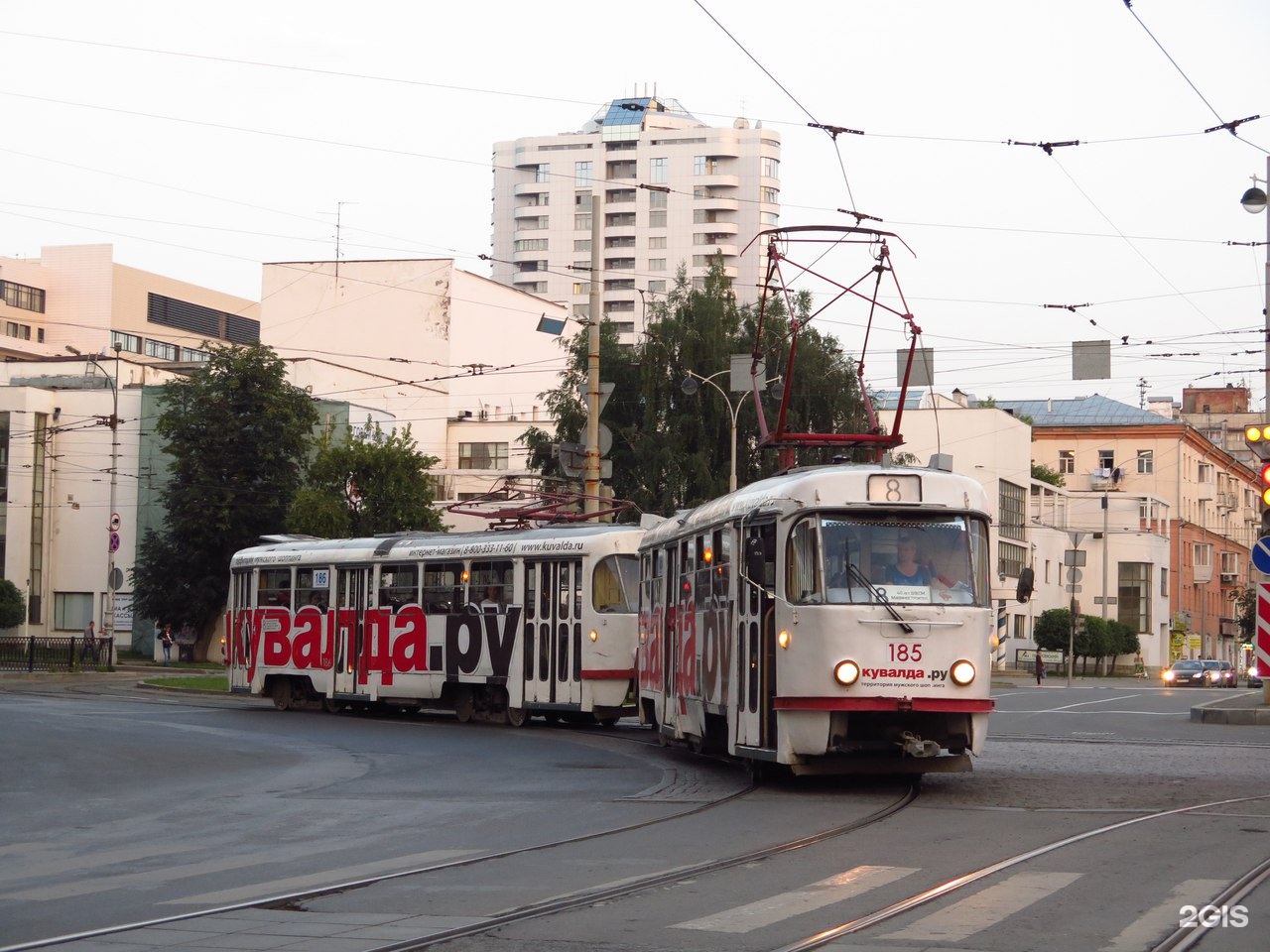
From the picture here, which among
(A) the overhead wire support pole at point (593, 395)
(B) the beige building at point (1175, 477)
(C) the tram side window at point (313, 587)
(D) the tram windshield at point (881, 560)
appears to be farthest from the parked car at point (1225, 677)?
(D) the tram windshield at point (881, 560)

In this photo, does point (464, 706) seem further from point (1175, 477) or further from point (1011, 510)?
point (1175, 477)

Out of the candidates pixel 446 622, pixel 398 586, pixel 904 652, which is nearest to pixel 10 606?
pixel 398 586

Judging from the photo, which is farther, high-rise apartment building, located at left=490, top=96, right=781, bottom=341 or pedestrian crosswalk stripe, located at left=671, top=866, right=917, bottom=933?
high-rise apartment building, located at left=490, top=96, right=781, bottom=341

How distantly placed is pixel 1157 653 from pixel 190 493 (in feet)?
178

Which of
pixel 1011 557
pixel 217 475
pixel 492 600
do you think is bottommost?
pixel 492 600

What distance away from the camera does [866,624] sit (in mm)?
15117

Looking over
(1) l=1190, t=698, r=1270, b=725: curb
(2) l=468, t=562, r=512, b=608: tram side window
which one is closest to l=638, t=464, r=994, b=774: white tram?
(2) l=468, t=562, r=512, b=608: tram side window

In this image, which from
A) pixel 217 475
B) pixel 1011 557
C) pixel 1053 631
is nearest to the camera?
pixel 217 475

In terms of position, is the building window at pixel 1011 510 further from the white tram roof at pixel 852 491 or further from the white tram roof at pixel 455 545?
the white tram roof at pixel 852 491

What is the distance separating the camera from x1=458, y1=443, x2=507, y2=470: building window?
3169 inches

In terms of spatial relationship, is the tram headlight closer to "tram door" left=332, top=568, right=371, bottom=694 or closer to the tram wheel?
A: the tram wheel

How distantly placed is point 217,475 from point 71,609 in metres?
13.8

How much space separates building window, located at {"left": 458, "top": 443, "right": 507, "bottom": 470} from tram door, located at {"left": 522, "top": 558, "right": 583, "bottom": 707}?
54.4 meters

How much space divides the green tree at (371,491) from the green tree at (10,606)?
49.1ft
